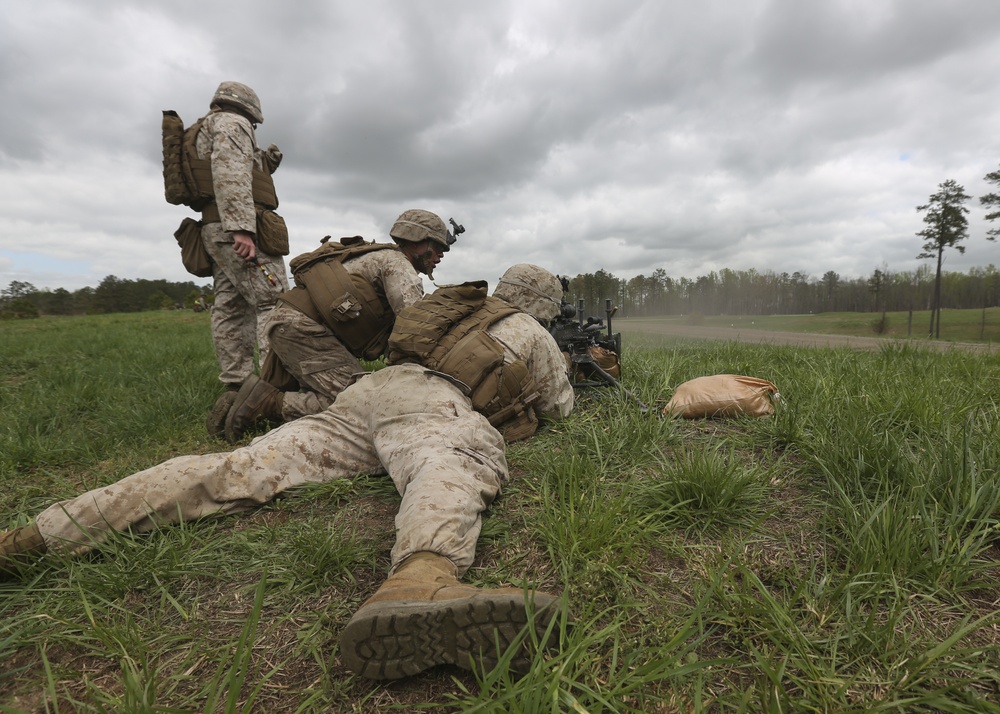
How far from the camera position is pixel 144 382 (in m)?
4.86

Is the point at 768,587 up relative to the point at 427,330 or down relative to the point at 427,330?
down

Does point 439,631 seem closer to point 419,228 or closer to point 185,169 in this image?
point 419,228

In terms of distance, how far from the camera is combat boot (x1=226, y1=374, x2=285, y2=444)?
11.1ft

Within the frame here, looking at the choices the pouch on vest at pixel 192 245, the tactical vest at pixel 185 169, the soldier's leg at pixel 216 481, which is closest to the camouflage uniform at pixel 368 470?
the soldier's leg at pixel 216 481

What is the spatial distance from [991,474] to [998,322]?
46583 mm

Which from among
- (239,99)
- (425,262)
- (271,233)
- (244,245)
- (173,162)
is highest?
(239,99)

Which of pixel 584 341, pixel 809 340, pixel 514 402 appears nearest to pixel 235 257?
pixel 514 402

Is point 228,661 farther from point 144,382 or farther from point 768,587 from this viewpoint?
point 144,382

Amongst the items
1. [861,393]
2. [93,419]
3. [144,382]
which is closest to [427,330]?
[861,393]

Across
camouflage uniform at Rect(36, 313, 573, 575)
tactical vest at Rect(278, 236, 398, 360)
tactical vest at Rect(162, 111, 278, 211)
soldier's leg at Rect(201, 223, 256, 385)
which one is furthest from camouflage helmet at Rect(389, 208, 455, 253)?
soldier's leg at Rect(201, 223, 256, 385)

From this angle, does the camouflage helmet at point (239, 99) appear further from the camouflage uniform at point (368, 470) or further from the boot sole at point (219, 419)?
the camouflage uniform at point (368, 470)

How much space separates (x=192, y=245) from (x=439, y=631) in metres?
4.49

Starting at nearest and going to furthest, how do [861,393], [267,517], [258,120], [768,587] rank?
[768,587]
[267,517]
[861,393]
[258,120]

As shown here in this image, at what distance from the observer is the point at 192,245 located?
4.31 meters
